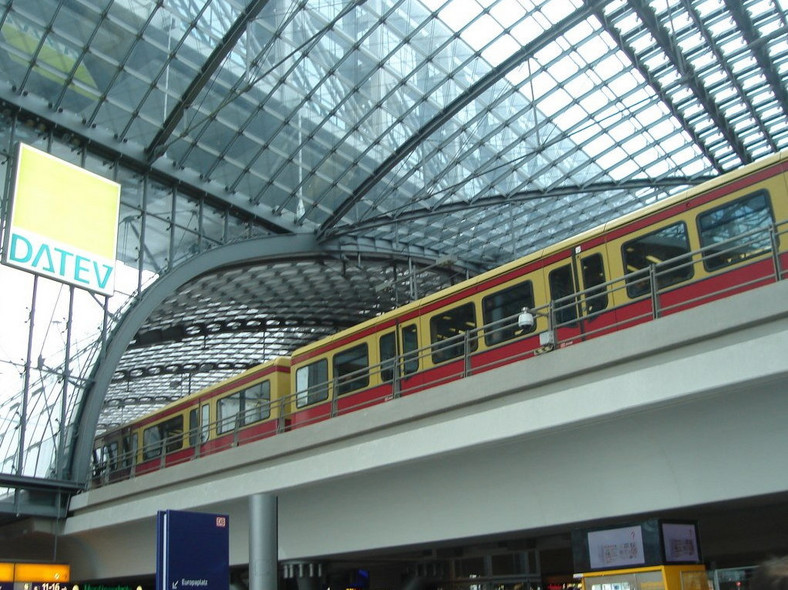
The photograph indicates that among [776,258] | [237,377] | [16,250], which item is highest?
[16,250]

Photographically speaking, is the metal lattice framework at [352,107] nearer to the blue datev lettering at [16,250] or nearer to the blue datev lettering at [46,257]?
the blue datev lettering at [46,257]

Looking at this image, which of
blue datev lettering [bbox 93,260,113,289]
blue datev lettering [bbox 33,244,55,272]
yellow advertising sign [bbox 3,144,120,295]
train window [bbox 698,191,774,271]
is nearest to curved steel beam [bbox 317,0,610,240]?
yellow advertising sign [bbox 3,144,120,295]

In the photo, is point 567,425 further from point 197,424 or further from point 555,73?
point 555,73

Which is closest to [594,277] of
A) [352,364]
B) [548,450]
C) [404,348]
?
[548,450]

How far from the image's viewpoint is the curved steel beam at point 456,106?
3288 centimetres

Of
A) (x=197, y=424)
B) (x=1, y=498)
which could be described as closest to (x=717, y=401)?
(x=197, y=424)

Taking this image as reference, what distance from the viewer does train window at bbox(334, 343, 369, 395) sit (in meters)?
24.4

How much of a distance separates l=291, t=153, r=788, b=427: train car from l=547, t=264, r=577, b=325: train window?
0.08 feet

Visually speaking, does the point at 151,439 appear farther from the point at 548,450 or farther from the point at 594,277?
the point at 548,450

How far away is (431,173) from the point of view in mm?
41656

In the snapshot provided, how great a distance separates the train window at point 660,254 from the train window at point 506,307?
261cm

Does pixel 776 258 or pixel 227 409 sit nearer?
pixel 776 258

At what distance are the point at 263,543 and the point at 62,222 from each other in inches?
805

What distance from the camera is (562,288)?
1994 centimetres
